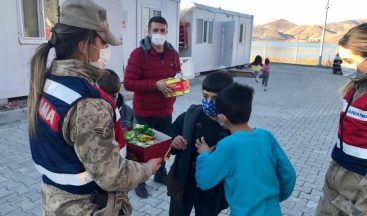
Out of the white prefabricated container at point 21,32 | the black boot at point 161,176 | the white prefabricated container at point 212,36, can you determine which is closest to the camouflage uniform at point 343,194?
the black boot at point 161,176

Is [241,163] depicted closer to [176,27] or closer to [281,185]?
[281,185]

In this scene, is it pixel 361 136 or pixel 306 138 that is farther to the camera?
pixel 306 138

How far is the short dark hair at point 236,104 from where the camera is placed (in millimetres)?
1791

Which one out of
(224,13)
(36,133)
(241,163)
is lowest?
(241,163)

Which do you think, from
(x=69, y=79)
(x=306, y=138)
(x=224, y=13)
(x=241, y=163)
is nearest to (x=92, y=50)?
(x=69, y=79)

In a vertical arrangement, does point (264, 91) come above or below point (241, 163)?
below

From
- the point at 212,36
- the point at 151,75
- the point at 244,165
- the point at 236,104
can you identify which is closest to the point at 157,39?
the point at 151,75

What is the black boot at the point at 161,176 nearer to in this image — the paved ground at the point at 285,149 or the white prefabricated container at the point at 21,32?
the paved ground at the point at 285,149

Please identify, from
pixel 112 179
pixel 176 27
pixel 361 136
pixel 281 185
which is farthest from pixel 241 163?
pixel 176 27

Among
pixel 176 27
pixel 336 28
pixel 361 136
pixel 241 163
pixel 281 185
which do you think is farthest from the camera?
pixel 336 28

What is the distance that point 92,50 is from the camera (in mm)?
1439

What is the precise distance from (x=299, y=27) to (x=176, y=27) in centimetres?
11001

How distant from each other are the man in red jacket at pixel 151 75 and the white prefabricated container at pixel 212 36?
10514mm

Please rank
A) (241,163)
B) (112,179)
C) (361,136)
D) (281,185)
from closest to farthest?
(112,179), (241,163), (281,185), (361,136)
